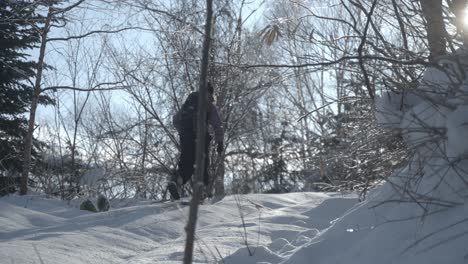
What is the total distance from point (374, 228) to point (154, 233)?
259 centimetres

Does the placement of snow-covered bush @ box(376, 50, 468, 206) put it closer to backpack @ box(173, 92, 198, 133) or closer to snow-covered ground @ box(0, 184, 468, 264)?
snow-covered ground @ box(0, 184, 468, 264)

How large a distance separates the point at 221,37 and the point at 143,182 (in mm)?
3309

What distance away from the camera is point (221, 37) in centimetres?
1061

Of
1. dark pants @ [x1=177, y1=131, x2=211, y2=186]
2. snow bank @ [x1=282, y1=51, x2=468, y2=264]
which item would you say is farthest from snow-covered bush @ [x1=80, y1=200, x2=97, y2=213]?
snow bank @ [x1=282, y1=51, x2=468, y2=264]

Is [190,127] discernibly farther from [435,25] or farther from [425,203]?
[425,203]

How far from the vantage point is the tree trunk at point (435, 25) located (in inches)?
153

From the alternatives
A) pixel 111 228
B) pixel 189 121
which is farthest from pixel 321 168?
pixel 189 121

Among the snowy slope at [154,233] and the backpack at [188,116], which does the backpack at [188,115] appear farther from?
the snowy slope at [154,233]

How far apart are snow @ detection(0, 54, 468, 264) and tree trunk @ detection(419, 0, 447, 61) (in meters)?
0.38

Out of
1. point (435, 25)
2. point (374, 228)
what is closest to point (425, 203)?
point (374, 228)

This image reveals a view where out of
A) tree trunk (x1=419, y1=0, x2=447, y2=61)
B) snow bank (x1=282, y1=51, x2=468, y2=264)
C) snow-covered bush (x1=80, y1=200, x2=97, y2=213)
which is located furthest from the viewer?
snow-covered bush (x1=80, y1=200, x2=97, y2=213)

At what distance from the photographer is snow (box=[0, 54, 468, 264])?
9.86ft

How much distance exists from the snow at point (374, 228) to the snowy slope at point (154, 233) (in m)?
0.01

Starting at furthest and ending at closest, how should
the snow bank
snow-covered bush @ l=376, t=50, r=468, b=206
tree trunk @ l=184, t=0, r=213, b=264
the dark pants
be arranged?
the dark pants < snow-covered bush @ l=376, t=50, r=468, b=206 < the snow bank < tree trunk @ l=184, t=0, r=213, b=264
